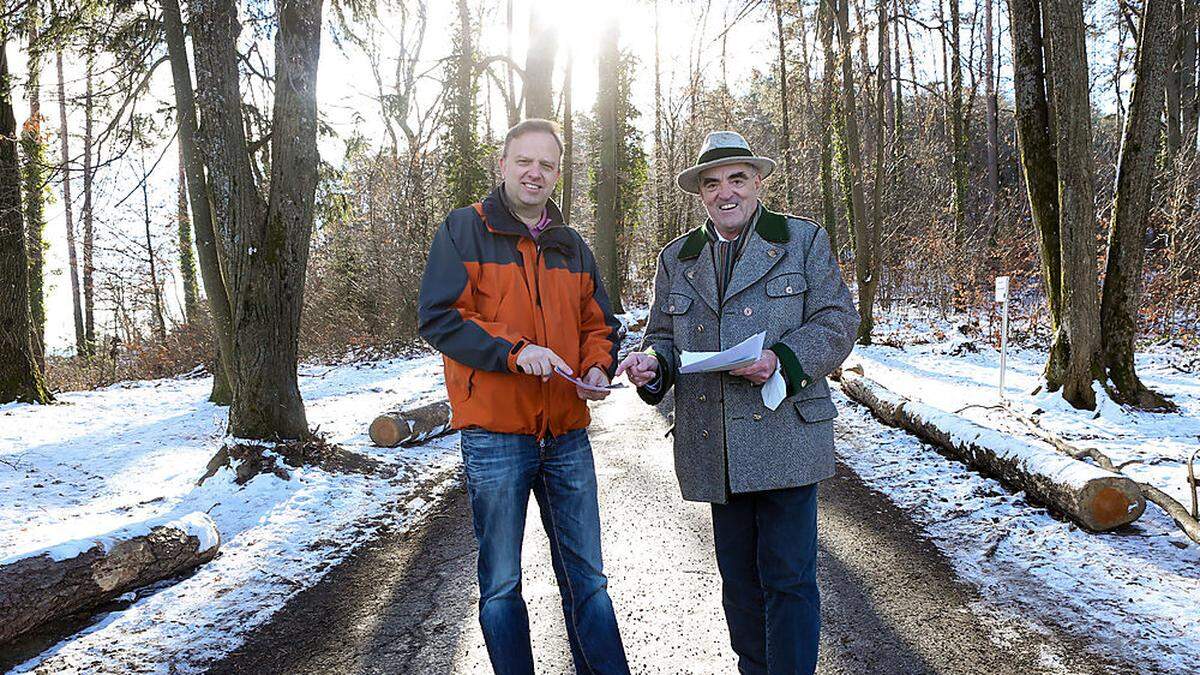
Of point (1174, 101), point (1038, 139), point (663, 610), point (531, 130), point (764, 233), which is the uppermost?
point (1174, 101)

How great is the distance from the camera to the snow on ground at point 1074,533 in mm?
3639

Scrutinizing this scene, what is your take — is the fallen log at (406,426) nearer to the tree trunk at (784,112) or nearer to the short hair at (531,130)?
the short hair at (531,130)

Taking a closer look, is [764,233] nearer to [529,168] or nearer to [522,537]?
[529,168]

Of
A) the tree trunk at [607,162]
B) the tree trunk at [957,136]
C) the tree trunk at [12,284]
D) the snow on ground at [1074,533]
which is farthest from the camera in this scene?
the tree trunk at [957,136]

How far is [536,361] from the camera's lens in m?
2.52

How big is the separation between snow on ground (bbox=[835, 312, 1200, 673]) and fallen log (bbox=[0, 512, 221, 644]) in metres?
4.53

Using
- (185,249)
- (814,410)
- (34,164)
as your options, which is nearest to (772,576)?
(814,410)

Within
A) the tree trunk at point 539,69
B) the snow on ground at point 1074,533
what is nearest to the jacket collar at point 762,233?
the snow on ground at point 1074,533

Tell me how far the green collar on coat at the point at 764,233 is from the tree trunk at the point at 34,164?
8.89 meters

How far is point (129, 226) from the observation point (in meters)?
23.2

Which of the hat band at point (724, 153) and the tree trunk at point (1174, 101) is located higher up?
the tree trunk at point (1174, 101)

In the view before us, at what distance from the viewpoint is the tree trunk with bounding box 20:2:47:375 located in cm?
970

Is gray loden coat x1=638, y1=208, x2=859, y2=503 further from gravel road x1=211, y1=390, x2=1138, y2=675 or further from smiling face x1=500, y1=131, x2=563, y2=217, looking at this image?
gravel road x1=211, y1=390, x2=1138, y2=675

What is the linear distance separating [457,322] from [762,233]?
1.14 metres
